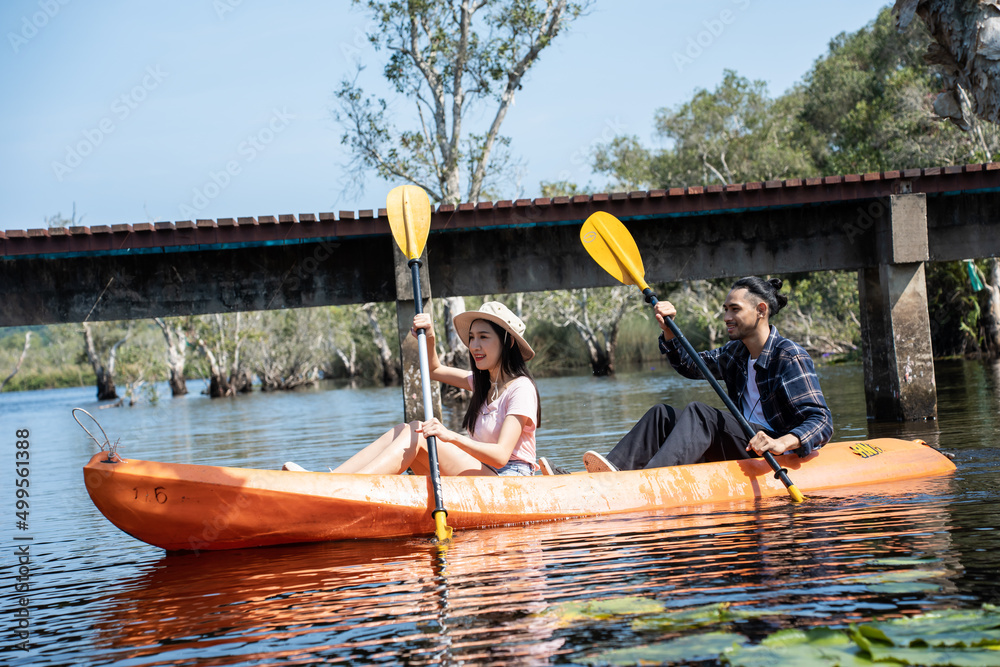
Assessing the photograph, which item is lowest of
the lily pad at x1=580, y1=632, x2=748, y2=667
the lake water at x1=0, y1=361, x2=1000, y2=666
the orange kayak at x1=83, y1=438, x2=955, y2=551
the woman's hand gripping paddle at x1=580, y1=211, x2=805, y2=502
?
the lake water at x1=0, y1=361, x2=1000, y2=666

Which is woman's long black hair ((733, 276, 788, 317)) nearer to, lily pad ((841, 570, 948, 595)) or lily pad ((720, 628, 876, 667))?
lily pad ((841, 570, 948, 595))

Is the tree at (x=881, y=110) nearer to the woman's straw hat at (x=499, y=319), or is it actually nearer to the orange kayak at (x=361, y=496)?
the orange kayak at (x=361, y=496)

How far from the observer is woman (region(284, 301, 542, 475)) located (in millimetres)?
4625

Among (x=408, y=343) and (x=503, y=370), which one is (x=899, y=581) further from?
(x=408, y=343)

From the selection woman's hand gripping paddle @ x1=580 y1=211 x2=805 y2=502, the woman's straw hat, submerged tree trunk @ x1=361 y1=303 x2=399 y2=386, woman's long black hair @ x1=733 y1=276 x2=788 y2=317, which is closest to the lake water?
the woman's straw hat

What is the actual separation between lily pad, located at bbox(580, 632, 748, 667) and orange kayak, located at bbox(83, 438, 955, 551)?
2.25 meters

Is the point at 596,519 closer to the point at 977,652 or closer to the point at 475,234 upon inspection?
the point at 977,652

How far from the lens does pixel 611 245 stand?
6.44 metres

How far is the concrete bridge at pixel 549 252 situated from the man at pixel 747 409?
13.9ft

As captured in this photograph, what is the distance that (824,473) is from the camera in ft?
17.3

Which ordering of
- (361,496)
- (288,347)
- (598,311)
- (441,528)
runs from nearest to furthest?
(441,528), (361,496), (598,311), (288,347)

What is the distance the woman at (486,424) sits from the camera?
182 inches

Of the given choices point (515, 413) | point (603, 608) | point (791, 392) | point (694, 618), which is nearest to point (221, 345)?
point (515, 413)

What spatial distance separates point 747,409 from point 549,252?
17.6 feet
